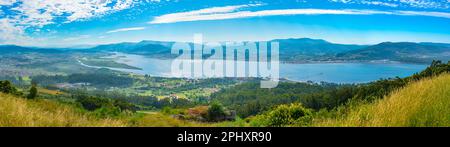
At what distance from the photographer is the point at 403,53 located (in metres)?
66.9

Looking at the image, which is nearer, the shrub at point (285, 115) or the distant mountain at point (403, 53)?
the shrub at point (285, 115)

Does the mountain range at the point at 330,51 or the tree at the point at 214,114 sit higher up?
the mountain range at the point at 330,51

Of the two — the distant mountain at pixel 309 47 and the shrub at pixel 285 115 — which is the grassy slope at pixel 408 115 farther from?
the distant mountain at pixel 309 47

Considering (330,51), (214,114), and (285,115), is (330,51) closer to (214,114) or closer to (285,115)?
(214,114)

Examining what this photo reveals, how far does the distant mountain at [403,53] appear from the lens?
50.4m

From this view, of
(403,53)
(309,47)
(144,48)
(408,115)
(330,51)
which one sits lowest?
(408,115)

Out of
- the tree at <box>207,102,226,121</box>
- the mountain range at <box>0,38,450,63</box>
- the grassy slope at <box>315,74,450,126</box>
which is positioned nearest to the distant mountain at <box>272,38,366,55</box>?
the mountain range at <box>0,38,450,63</box>

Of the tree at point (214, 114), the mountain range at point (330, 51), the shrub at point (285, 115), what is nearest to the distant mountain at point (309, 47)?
the mountain range at point (330, 51)

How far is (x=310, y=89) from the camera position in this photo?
244ft

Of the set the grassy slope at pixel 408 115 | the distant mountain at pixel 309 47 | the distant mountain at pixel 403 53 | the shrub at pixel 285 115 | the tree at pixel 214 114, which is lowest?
the tree at pixel 214 114

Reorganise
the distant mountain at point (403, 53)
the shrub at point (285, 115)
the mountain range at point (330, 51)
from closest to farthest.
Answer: the shrub at point (285, 115)
the distant mountain at point (403, 53)
the mountain range at point (330, 51)

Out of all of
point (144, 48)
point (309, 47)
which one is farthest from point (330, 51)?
point (144, 48)

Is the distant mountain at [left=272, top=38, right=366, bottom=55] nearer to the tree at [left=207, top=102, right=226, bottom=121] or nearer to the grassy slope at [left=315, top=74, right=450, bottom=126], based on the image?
the tree at [left=207, top=102, right=226, bottom=121]
